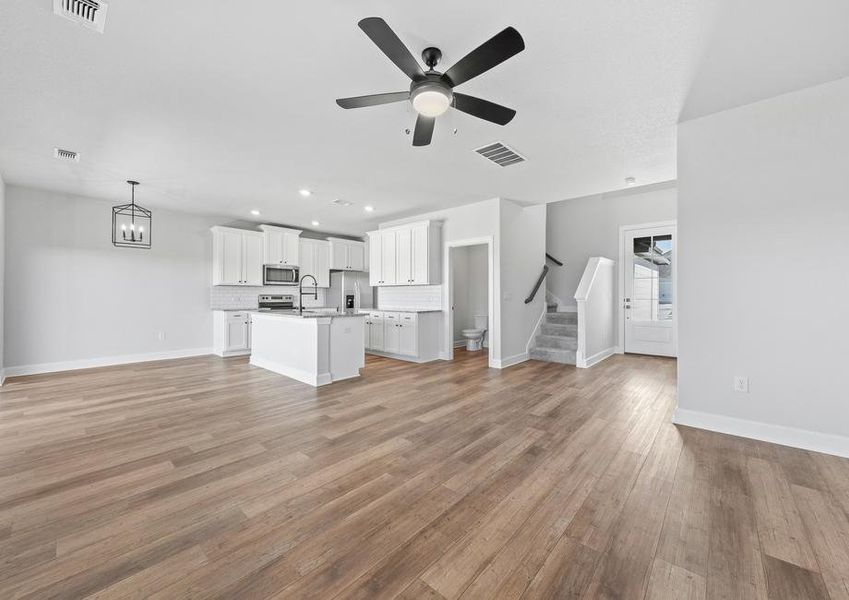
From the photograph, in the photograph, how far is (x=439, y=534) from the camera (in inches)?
67.5

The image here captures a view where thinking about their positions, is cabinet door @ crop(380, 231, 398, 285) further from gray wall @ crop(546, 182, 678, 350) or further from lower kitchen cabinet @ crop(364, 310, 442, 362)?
gray wall @ crop(546, 182, 678, 350)

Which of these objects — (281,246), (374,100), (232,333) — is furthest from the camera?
(281,246)

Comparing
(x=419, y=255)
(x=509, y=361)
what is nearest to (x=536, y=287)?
(x=509, y=361)

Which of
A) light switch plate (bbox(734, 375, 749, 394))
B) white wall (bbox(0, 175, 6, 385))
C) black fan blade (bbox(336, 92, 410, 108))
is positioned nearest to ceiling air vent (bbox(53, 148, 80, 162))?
white wall (bbox(0, 175, 6, 385))

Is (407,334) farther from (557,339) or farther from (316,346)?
(557,339)

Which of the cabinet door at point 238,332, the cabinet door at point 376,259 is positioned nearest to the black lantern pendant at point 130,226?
the cabinet door at point 238,332

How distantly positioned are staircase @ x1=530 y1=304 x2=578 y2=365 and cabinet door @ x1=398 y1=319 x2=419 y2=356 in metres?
2.10

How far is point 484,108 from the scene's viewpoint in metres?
2.25

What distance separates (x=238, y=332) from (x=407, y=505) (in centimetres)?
573

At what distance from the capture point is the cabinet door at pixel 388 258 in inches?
264

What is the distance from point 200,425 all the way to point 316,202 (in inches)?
149

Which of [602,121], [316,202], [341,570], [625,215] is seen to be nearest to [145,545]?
[341,570]

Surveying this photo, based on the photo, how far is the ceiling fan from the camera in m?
1.72

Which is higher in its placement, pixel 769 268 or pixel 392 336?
pixel 769 268
